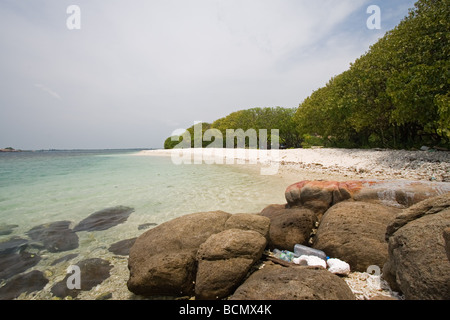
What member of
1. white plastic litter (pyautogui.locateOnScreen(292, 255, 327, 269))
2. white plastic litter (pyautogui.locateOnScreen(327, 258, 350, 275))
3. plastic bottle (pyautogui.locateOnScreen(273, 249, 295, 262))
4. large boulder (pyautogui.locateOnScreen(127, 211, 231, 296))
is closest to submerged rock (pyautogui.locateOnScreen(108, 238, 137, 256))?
large boulder (pyautogui.locateOnScreen(127, 211, 231, 296))

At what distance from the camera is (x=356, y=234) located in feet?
12.8

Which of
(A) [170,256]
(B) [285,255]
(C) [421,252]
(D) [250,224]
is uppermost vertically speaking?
(C) [421,252]

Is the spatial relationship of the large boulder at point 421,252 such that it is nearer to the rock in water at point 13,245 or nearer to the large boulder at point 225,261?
the large boulder at point 225,261

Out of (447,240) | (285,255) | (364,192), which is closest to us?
(447,240)

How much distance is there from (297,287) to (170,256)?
220cm

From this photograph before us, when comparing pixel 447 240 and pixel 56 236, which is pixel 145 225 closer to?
pixel 56 236

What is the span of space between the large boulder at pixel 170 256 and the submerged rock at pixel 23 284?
182 cm

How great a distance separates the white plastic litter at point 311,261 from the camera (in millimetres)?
3566

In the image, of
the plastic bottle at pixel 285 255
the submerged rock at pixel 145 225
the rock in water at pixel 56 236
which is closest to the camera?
the plastic bottle at pixel 285 255

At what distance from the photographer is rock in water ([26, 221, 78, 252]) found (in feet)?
17.5

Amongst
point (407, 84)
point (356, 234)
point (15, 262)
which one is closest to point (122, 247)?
point (15, 262)

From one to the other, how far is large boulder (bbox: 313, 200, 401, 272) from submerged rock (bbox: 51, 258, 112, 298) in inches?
181

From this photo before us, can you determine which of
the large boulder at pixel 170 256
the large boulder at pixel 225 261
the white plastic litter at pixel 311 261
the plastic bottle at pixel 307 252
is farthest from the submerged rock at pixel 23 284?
the plastic bottle at pixel 307 252
